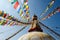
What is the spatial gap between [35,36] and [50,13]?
183cm

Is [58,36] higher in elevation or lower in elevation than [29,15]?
lower

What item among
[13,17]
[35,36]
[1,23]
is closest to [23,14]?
[13,17]

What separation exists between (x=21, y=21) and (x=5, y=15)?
4.67 ft

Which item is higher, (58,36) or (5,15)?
(5,15)

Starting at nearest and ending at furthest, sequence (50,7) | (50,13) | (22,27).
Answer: (50,7) → (50,13) → (22,27)

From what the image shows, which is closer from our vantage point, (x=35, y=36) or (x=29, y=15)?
(x=35, y=36)

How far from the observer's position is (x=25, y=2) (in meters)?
6.73

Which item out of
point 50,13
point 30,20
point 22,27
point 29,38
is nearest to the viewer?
point 29,38

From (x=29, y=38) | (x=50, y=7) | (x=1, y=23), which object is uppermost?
(x=50, y=7)

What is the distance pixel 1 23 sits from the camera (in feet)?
26.4

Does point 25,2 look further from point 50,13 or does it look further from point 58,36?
point 58,36

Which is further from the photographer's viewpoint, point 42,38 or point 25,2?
point 25,2

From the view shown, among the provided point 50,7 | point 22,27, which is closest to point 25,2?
point 50,7

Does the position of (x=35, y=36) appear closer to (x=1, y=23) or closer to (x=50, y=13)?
(x=50, y=13)
